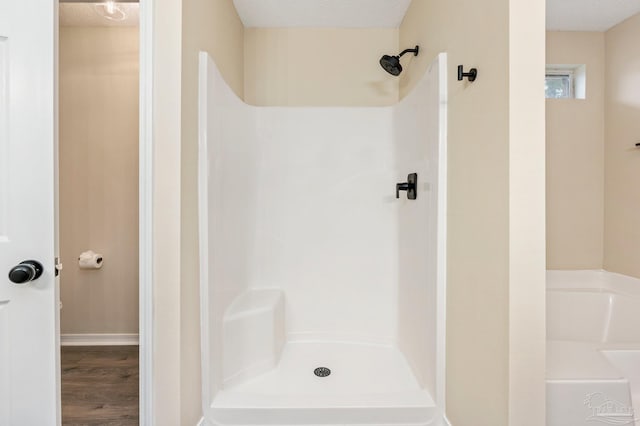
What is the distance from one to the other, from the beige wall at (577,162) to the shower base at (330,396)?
1.34m

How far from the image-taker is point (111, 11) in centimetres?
238

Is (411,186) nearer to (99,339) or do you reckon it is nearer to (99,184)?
(99,184)

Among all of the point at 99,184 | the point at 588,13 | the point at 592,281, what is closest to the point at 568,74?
the point at 588,13

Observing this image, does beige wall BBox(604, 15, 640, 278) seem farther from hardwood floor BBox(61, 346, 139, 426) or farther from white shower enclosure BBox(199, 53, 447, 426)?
hardwood floor BBox(61, 346, 139, 426)

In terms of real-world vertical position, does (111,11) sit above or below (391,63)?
above

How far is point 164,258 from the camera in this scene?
129 cm

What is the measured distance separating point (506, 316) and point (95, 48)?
3.26m

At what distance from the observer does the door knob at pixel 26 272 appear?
102 cm

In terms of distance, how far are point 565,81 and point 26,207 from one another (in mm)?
3064

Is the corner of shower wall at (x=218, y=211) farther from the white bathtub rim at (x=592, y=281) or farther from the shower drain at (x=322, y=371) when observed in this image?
the white bathtub rim at (x=592, y=281)

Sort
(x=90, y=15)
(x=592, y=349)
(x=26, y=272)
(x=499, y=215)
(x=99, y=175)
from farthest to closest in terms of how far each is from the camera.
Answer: (x=99, y=175) < (x=90, y=15) < (x=592, y=349) < (x=499, y=215) < (x=26, y=272)

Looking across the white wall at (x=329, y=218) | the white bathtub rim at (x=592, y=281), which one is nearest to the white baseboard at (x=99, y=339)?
the white wall at (x=329, y=218)
